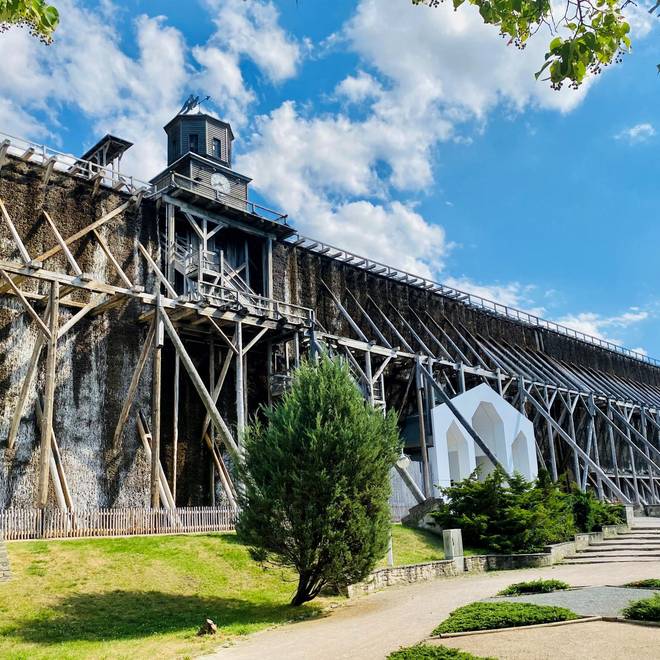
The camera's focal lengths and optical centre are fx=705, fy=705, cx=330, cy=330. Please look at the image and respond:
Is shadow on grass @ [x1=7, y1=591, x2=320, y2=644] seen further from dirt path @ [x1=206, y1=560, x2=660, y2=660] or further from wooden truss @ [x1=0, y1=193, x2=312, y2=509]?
wooden truss @ [x1=0, y1=193, x2=312, y2=509]

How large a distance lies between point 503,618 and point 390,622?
93.1 inches

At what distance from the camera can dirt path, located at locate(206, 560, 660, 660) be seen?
390 inches

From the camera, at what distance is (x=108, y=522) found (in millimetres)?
18109

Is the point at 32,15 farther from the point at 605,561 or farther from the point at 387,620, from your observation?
the point at 605,561

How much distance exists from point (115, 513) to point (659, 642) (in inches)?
541

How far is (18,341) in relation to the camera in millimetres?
22453

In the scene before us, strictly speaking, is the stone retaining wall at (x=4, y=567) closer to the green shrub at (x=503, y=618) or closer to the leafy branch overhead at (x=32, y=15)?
the green shrub at (x=503, y=618)

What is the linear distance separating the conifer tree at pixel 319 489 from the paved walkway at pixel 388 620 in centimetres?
107

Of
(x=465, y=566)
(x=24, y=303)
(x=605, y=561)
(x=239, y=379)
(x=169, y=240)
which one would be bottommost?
(x=605, y=561)

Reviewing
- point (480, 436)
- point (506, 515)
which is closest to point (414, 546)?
point (506, 515)

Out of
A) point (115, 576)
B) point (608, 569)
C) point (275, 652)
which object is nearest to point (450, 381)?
point (608, 569)

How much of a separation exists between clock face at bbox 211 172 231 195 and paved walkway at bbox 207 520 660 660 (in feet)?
68.5

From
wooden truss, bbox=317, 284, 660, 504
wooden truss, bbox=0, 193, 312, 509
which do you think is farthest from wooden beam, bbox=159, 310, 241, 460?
wooden truss, bbox=317, 284, 660, 504

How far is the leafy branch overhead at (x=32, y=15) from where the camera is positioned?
197 inches
